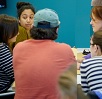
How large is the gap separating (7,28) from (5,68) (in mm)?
392

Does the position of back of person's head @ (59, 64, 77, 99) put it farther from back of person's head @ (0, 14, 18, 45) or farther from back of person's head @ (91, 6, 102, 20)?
back of person's head @ (0, 14, 18, 45)

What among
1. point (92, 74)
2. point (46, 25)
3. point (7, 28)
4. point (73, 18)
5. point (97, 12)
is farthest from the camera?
point (73, 18)

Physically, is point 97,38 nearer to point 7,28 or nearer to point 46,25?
point 46,25

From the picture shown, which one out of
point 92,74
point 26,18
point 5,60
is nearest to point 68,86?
point 92,74

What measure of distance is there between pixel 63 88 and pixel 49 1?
383cm

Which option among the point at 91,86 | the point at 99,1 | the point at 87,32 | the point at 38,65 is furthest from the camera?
the point at 87,32

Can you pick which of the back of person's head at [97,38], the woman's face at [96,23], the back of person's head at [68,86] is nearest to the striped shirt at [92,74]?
the back of person's head at [97,38]

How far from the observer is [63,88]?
45 cm

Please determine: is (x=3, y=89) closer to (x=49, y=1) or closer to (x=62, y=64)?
(x=62, y=64)

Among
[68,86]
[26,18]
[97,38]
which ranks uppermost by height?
[68,86]

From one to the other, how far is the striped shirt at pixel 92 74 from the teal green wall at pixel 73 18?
241cm

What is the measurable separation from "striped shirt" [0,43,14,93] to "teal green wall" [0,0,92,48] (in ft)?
6.26

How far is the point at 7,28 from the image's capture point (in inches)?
91.4

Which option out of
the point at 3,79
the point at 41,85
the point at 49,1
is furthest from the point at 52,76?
the point at 49,1
